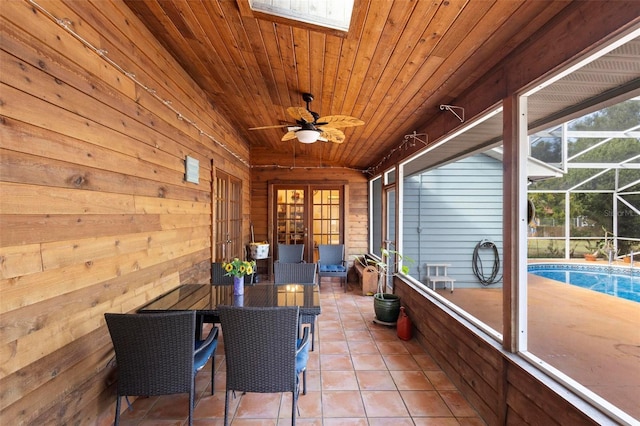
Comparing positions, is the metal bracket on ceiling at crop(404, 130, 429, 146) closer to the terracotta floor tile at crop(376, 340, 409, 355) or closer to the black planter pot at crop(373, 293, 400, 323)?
the black planter pot at crop(373, 293, 400, 323)

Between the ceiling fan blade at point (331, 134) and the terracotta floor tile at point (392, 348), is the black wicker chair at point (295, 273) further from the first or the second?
the ceiling fan blade at point (331, 134)

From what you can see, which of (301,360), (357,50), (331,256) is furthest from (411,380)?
(331,256)

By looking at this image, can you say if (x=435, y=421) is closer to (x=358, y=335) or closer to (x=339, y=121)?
(x=358, y=335)

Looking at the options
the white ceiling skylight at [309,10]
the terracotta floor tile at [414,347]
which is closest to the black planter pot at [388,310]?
the terracotta floor tile at [414,347]

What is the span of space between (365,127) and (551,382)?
3.14 metres

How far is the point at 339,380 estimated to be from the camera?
2.52 meters

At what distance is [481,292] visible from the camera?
5887 millimetres

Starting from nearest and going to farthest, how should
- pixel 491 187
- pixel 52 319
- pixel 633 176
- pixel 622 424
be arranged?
1. pixel 622 424
2. pixel 52 319
3. pixel 491 187
4. pixel 633 176

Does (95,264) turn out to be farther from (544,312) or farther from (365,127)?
(544,312)

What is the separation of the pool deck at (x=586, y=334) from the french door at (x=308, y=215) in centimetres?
290

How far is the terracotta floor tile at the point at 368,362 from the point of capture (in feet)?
8.99

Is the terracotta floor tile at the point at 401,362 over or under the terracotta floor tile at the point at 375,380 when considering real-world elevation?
under

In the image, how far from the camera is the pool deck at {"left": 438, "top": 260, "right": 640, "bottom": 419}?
225 cm

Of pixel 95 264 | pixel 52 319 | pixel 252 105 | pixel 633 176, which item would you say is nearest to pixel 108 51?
pixel 95 264
